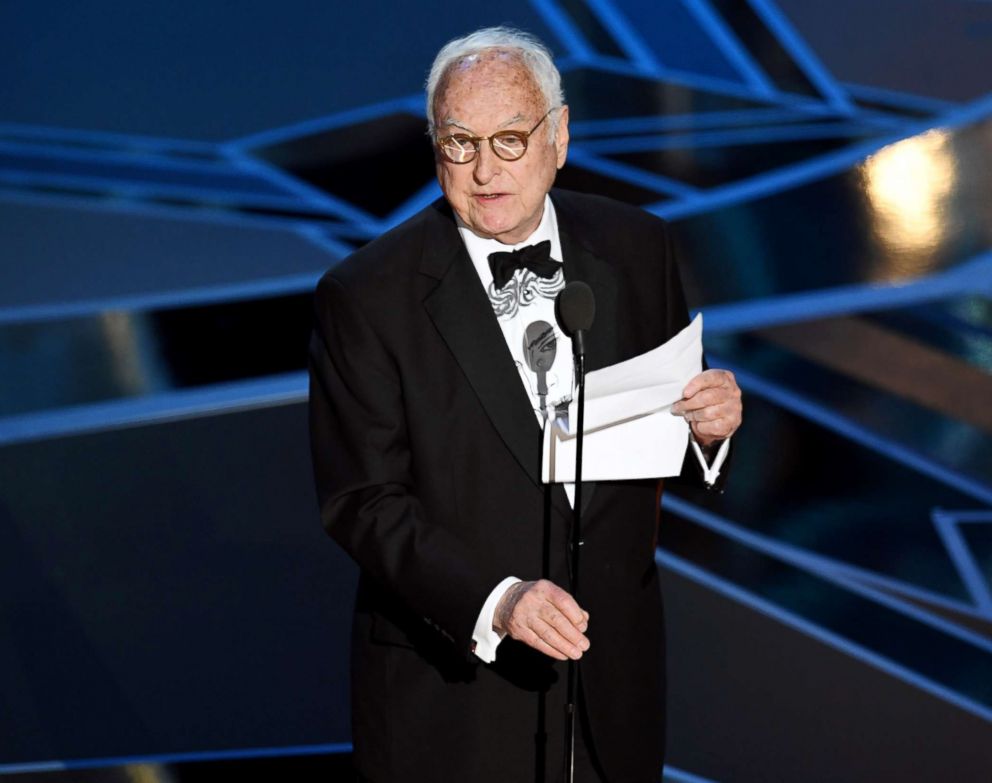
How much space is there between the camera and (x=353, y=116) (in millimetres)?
3736

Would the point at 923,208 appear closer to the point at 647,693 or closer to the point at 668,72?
the point at 668,72

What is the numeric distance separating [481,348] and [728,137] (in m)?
1.91

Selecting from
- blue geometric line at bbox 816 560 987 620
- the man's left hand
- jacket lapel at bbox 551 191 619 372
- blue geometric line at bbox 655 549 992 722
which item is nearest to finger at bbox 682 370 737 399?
the man's left hand

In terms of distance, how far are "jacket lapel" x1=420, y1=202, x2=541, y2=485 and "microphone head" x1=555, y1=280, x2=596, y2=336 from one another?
0.80ft

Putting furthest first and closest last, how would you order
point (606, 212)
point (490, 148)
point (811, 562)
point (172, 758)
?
point (811, 562) < point (172, 758) < point (606, 212) < point (490, 148)

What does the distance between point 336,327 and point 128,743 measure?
1.93 m

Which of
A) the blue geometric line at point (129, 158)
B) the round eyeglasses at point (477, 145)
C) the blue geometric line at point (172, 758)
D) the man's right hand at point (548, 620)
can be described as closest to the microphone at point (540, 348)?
the round eyeglasses at point (477, 145)

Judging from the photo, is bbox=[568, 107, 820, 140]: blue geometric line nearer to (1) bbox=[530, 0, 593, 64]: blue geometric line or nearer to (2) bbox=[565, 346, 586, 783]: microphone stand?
(1) bbox=[530, 0, 593, 64]: blue geometric line

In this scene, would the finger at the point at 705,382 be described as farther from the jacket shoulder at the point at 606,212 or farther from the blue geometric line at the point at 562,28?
the blue geometric line at the point at 562,28

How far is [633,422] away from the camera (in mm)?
1947

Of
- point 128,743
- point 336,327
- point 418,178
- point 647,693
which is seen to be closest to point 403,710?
point 647,693

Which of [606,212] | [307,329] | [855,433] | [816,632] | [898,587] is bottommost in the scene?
[816,632]

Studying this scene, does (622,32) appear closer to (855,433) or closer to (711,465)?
(855,433)

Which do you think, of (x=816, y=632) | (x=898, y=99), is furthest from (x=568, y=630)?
(x=898, y=99)
